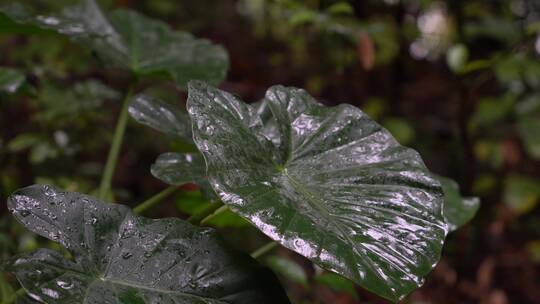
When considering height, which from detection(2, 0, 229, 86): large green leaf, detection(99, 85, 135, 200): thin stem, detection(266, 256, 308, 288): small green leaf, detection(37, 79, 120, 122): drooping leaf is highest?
detection(2, 0, 229, 86): large green leaf

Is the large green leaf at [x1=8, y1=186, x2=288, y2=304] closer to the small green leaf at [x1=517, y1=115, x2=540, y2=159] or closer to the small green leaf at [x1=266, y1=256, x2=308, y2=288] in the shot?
the small green leaf at [x1=266, y1=256, x2=308, y2=288]

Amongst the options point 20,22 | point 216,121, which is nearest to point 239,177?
point 216,121

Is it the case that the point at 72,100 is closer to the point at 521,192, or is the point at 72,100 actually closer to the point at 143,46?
the point at 143,46

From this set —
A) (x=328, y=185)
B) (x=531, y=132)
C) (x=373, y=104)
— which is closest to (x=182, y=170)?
(x=328, y=185)

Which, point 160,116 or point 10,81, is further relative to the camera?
point 10,81

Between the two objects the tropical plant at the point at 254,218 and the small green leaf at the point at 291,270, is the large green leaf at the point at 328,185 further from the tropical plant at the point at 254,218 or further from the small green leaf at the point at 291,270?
the small green leaf at the point at 291,270

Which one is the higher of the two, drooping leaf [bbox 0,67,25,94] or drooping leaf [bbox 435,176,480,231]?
drooping leaf [bbox 0,67,25,94]

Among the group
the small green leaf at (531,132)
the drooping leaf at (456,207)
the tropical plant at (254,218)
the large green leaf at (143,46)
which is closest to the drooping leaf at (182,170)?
the tropical plant at (254,218)

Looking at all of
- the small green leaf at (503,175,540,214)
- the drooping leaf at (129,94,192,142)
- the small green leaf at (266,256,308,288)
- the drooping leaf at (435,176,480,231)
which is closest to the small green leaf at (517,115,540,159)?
the small green leaf at (503,175,540,214)
